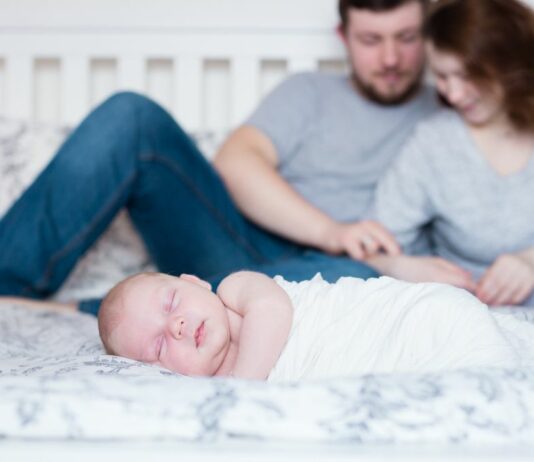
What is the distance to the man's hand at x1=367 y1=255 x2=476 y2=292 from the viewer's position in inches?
46.8

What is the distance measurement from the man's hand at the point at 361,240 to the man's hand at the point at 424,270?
1.1 inches

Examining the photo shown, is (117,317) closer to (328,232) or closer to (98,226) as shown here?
(98,226)

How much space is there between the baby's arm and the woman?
434 mm

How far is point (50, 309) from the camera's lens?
4.11 feet

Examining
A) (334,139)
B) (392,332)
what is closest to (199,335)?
(392,332)

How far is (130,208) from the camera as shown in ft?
4.35

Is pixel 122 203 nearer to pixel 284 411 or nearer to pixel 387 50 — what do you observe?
pixel 387 50

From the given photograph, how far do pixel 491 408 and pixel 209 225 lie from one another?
0.83m

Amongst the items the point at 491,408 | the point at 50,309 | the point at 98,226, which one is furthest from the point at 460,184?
the point at 491,408

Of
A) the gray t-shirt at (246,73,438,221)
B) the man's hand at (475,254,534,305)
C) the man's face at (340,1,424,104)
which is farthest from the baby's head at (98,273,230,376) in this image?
the man's face at (340,1,424,104)

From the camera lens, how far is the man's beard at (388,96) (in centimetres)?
148

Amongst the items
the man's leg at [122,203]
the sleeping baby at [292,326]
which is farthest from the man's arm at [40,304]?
the sleeping baby at [292,326]

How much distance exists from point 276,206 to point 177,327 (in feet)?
1.92

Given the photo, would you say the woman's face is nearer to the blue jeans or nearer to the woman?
the woman
